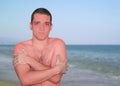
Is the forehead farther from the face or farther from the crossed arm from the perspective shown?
the crossed arm

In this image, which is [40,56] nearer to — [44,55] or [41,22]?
[44,55]


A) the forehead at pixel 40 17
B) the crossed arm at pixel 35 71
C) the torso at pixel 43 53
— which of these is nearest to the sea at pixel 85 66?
the torso at pixel 43 53

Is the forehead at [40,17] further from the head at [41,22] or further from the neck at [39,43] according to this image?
the neck at [39,43]

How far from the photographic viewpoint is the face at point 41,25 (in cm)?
419

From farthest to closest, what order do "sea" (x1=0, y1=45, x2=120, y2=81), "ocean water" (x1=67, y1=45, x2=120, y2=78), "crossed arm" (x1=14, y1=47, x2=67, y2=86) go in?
"ocean water" (x1=67, y1=45, x2=120, y2=78) → "sea" (x1=0, y1=45, x2=120, y2=81) → "crossed arm" (x1=14, y1=47, x2=67, y2=86)

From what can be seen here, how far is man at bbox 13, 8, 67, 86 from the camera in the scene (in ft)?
13.4

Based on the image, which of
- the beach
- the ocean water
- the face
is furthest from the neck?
the ocean water

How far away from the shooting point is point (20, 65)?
4.16 metres

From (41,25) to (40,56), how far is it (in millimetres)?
546

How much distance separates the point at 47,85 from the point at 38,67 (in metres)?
0.29

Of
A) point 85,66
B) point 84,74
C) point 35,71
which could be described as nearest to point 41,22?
point 35,71

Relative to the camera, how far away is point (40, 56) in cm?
453

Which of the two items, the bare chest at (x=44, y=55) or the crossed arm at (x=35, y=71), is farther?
the bare chest at (x=44, y=55)

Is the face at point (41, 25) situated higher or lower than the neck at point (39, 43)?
higher
